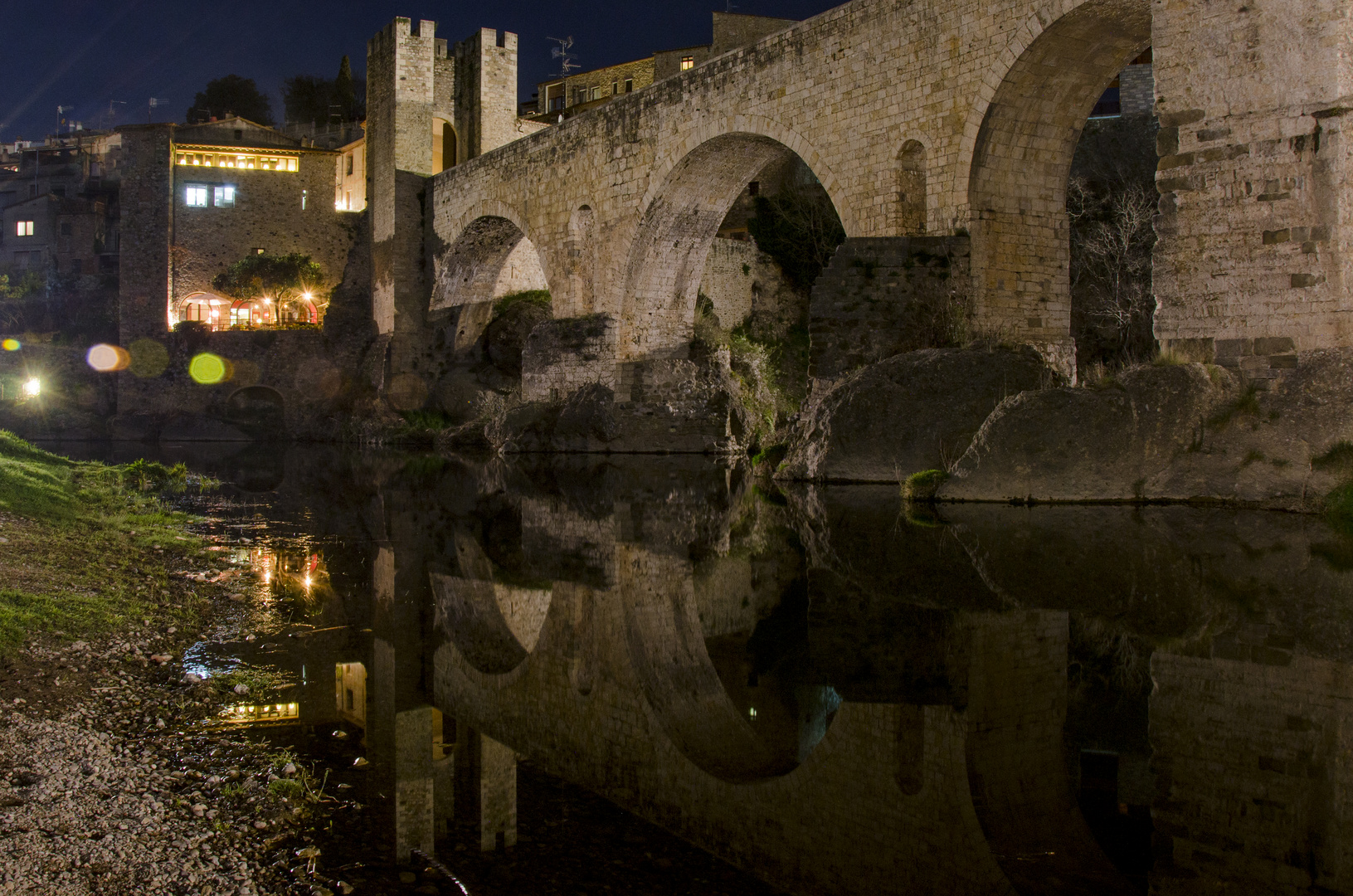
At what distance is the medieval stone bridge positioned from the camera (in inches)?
329

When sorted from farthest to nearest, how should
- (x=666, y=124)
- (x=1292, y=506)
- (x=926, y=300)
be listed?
(x=666, y=124), (x=926, y=300), (x=1292, y=506)

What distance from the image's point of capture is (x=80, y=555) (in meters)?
6.18

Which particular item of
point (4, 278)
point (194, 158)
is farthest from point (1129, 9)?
point (4, 278)

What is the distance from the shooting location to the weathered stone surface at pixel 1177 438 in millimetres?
7883

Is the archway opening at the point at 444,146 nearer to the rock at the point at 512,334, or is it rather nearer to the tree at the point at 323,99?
the rock at the point at 512,334

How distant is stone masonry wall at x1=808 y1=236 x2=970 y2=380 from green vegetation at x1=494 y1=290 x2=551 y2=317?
15081 millimetres

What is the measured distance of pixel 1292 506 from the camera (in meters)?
7.96

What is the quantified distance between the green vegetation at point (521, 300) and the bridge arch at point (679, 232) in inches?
287

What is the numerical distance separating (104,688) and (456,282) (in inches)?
931

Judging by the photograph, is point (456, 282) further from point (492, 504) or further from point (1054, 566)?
point (1054, 566)

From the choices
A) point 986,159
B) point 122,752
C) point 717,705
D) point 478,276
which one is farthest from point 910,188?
point 478,276

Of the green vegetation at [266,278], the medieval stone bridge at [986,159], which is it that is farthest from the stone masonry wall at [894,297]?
the green vegetation at [266,278]

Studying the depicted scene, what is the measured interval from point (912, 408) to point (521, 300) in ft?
56.1

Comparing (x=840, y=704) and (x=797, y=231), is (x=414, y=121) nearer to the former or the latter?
(x=797, y=231)
